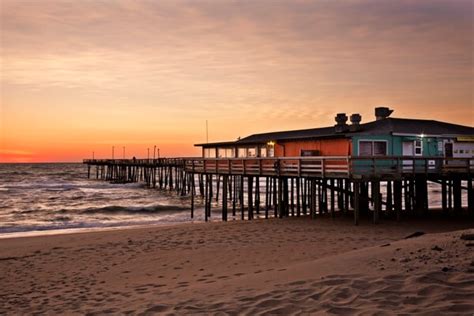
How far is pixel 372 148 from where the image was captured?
2381 cm

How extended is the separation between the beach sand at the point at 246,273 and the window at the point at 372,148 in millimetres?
6219

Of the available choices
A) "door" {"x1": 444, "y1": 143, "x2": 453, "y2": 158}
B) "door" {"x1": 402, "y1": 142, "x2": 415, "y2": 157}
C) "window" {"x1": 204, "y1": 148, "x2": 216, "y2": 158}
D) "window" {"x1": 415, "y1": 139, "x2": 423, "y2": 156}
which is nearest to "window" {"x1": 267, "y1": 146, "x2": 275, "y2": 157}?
"window" {"x1": 204, "y1": 148, "x2": 216, "y2": 158}

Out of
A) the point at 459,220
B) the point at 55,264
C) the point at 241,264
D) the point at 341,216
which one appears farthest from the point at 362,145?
the point at 55,264

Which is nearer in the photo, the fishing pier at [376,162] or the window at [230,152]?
the fishing pier at [376,162]

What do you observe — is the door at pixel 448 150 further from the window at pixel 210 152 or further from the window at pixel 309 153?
the window at pixel 210 152

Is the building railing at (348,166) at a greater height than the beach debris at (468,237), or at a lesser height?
greater

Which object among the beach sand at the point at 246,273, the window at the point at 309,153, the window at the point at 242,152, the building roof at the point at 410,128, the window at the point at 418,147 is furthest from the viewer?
the window at the point at 242,152

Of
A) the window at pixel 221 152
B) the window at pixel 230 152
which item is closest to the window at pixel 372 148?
the window at pixel 230 152

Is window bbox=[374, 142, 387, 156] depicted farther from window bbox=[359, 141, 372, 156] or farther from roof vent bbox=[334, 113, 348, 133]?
roof vent bbox=[334, 113, 348, 133]

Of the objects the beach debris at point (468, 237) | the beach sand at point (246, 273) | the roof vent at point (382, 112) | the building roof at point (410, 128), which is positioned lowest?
A: the beach sand at point (246, 273)

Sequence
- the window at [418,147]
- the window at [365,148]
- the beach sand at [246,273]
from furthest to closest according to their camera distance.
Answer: the window at [418,147] < the window at [365,148] < the beach sand at [246,273]

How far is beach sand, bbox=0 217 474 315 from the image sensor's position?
682 centimetres

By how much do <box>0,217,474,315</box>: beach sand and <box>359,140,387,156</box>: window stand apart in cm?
622

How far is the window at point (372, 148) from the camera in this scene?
23.5m
